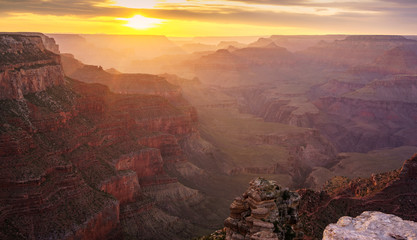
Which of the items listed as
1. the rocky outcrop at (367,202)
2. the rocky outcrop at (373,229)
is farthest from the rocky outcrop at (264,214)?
the rocky outcrop at (367,202)

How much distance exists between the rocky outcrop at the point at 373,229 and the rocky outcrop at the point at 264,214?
471 centimetres

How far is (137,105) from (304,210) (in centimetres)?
5592

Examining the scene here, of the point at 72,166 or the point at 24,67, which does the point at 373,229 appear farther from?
the point at 24,67

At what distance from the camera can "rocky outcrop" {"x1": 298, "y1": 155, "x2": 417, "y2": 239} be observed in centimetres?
4247

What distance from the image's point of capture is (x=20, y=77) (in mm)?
55125

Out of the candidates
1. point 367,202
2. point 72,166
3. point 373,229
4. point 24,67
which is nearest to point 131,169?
point 72,166

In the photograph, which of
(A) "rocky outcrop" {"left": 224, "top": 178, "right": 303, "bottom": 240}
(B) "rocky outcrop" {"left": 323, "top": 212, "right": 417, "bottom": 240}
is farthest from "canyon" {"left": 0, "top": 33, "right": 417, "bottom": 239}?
(B) "rocky outcrop" {"left": 323, "top": 212, "right": 417, "bottom": 240}

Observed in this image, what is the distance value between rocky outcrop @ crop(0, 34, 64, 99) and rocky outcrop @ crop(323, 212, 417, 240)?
47151mm

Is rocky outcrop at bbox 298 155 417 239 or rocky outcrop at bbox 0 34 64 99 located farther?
rocky outcrop at bbox 0 34 64 99

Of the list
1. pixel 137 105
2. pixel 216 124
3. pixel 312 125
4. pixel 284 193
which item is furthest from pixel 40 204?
pixel 312 125

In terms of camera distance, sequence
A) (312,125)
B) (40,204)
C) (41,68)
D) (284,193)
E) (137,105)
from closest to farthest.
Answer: (284,193) → (40,204) → (41,68) → (137,105) → (312,125)

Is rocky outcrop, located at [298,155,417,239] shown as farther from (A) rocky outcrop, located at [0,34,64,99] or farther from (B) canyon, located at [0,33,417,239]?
(A) rocky outcrop, located at [0,34,64,99]

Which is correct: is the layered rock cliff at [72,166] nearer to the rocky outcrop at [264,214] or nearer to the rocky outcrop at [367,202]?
the rocky outcrop at [367,202]

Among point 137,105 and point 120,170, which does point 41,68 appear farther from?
point 137,105
